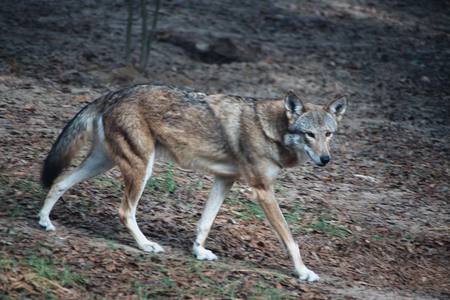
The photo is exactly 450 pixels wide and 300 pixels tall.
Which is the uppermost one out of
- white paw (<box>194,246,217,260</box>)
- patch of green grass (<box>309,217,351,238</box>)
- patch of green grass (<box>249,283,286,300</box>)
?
patch of green grass (<box>249,283,286,300</box>)

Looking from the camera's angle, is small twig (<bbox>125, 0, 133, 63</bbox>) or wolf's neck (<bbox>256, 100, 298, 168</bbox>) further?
small twig (<bbox>125, 0, 133, 63</bbox>)

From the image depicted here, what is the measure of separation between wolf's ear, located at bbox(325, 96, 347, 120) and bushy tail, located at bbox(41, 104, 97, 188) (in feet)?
7.32

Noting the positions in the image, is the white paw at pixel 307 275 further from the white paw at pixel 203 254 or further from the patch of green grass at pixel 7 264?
the patch of green grass at pixel 7 264

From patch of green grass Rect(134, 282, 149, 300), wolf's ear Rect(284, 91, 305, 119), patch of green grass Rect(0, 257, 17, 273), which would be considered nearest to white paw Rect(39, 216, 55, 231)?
patch of green grass Rect(0, 257, 17, 273)

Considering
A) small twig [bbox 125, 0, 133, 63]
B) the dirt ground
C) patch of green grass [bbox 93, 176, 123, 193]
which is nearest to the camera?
the dirt ground

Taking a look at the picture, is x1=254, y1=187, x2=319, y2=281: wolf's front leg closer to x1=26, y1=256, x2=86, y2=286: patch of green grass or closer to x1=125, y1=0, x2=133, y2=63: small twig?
x1=26, y1=256, x2=86, y2=286: patch of green grass

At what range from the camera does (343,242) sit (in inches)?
333

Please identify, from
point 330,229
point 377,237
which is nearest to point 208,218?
point 330,229

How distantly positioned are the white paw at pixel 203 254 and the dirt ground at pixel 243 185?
13 cm

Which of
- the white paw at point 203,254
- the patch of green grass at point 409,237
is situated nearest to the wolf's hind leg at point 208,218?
the white paw at point 203,254

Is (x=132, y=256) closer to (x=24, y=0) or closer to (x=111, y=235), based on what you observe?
(x=111, y=235)

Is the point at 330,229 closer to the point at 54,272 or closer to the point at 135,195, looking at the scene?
the point at 135,195

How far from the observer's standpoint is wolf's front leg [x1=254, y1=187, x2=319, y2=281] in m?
7.07

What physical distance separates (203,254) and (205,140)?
106 centimetres
